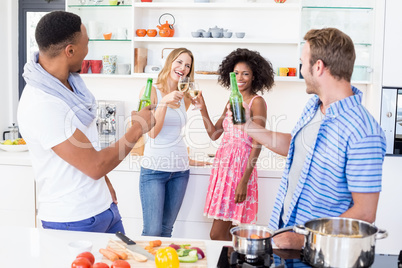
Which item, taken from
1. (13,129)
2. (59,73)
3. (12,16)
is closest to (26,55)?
(12,16)

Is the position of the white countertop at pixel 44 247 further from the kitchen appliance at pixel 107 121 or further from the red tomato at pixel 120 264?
the kitchen appliance at pixel 107 121

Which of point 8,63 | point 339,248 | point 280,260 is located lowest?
point 280,260

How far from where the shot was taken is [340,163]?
5.15ft

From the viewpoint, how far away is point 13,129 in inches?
156

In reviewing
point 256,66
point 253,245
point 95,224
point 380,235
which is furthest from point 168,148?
point 380,235

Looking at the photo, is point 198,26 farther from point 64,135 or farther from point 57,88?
point 64,135

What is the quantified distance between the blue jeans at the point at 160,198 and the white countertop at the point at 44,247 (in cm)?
100

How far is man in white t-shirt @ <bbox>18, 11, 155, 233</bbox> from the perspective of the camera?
173 cm

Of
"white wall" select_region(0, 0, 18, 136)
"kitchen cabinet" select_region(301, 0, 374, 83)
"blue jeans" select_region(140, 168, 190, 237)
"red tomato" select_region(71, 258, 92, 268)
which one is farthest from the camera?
"white wall" select_region(0, 0, 18, 136)

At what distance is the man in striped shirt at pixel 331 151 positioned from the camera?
1521mm

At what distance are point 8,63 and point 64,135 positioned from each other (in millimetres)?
Answer: 2835

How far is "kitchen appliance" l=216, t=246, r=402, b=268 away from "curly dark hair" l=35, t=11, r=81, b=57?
1.02 m

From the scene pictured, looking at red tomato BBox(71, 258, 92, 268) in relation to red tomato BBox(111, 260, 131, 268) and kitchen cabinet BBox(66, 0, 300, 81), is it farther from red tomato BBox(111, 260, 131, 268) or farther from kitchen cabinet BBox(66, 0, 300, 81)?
kitchen cabinet BBox(66, 0, 300, 81)

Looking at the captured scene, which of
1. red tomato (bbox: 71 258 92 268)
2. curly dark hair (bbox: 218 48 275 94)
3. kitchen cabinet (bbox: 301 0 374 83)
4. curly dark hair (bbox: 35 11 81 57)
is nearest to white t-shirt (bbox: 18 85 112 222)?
curly dark hair (bbox: 35 11 81 57)
